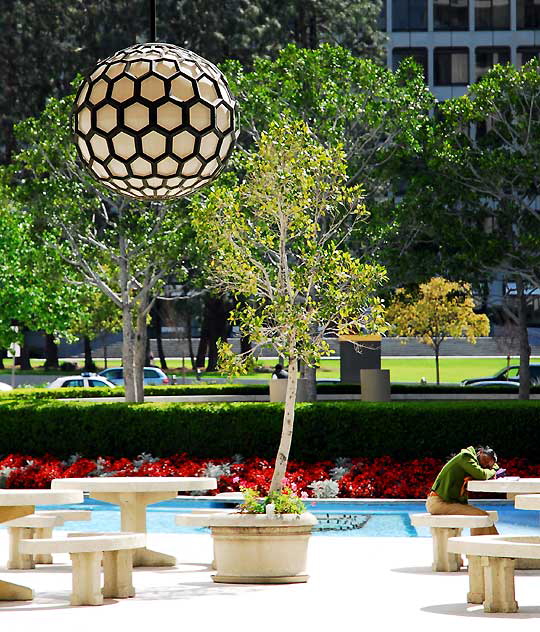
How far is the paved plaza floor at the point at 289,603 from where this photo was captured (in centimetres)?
845

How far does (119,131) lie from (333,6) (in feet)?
130

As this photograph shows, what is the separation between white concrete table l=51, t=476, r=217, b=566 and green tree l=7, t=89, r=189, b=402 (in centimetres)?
1344

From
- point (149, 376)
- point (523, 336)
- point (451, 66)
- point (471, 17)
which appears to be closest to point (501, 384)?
point (523, 336)

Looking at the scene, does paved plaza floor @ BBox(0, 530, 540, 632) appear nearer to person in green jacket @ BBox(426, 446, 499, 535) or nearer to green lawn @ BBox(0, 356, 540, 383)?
person in green jacket @ BBox(426, 446, 499, 535)

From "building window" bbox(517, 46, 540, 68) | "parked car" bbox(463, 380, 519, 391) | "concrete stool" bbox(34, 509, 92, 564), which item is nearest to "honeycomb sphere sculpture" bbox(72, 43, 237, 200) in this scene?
"concrete stool" bbox(34, 509, 92, 564)

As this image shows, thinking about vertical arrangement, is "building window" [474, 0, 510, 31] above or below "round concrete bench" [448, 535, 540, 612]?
above

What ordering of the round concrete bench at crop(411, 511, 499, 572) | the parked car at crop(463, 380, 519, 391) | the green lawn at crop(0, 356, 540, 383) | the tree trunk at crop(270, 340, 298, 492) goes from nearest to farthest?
A: the tree trunk at crop(270, 340, 298, 492) < the round concrete bench at crop(411, 511, 499, 572) < the parked car at crop(463, 380, 519, 391) < the green lawn at crop(0, 356, 540, 383)

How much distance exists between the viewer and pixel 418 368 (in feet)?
237

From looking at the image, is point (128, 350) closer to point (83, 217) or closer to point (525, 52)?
point (83, 217)

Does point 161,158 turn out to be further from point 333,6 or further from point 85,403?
point 333,6

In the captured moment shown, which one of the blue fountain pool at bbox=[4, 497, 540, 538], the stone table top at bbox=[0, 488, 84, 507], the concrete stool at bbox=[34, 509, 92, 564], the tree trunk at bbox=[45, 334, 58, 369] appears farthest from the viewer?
the tree trunk at bbox=[45, 334, 58, 369]

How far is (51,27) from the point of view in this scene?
45.9 meters

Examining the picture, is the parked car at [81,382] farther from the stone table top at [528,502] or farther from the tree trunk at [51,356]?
the stone table top at [528,502]

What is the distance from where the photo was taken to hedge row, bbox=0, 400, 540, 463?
20.0m
